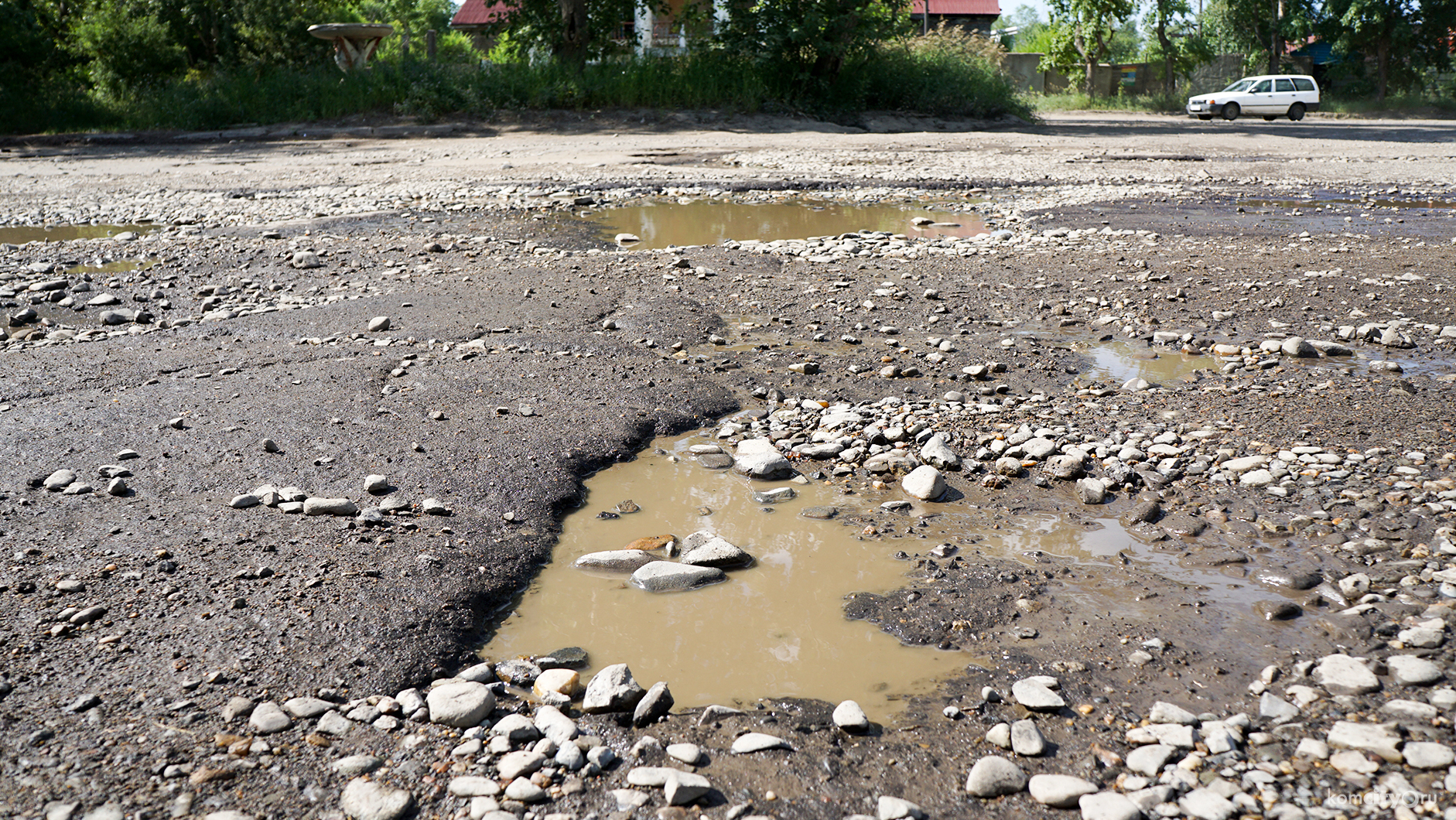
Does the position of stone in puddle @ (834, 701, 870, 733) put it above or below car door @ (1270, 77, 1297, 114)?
below

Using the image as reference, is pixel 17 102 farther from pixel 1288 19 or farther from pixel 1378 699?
pixel 1288 19

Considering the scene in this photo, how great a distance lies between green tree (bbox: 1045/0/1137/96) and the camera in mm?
32781

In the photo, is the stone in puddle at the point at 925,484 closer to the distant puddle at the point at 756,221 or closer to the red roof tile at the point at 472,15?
the distant puddle at the point at 756,221

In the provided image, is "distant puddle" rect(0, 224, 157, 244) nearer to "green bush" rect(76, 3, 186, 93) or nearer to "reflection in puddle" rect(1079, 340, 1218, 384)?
"reflection in puddle" rect(1079, 340, 1218, 384)

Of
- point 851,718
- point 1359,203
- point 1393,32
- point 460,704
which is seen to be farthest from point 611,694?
point 1393,32

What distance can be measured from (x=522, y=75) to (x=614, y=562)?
17668 mm

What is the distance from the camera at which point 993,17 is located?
3934cm

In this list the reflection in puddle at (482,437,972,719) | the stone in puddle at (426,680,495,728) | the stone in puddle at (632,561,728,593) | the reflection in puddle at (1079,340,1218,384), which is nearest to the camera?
the stone in puddle at (426,680,495,728)

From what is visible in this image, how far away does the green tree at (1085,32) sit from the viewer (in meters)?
32.8

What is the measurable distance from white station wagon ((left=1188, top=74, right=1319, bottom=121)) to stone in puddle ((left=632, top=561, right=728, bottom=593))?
28004 mm

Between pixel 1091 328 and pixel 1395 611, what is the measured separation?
8.55 ft

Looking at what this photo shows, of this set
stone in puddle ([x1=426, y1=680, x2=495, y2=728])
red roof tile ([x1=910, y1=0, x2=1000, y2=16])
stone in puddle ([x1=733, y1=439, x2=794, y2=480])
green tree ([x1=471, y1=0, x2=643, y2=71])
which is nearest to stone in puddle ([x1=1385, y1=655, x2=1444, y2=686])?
stone in puddle ([x1=733, y1=439, x2=794, y2=480])

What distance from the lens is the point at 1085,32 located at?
3431cm

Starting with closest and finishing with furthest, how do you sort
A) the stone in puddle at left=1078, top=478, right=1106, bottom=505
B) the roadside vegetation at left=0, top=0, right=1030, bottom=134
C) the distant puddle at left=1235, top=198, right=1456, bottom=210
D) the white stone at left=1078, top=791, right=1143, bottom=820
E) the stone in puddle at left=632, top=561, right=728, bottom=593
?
the white stone at left=1078, top=791, right=1143, bottom=820
the stone in puddle at left=632, top=561, right=728, bottom=593
the stone in puddle at left=1078, top=478, right=1106, bottom=505
the distant puddle at left=1235, top=198, right=1456, bottom=210
the roadside vegetation at left=0, top=0, right=1030, bottom=134
